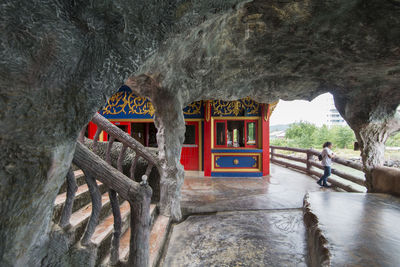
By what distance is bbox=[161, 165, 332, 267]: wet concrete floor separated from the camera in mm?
2523

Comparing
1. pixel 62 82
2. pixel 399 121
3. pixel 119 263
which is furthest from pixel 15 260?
pixel 399 121

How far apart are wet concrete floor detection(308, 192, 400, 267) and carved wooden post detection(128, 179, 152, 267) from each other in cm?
152

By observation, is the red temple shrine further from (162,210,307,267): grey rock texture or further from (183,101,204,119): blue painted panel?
(162,210,307,267): grey rock texture

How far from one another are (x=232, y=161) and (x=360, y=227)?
17.5 feet

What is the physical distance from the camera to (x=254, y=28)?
257 cm

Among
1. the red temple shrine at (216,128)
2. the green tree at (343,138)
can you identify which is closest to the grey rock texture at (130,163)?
the red temple shrine at (216,128)

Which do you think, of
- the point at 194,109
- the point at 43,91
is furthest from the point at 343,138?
the point at 43,91

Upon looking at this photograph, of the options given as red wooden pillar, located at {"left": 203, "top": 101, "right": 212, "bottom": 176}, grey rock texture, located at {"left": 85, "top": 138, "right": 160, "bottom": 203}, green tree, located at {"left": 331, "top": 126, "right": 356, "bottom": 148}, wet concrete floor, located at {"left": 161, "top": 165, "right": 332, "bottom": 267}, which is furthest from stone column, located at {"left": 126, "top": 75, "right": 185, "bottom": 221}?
green tree, located at {"left": 331, "top": 126, "right": 356, "bottom": 148}

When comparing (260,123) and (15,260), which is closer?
(15,260)

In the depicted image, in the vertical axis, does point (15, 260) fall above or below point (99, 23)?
below

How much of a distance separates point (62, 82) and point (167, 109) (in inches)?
96.0

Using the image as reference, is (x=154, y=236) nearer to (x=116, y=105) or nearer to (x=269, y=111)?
(x=116, y=105)

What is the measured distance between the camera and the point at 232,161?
24.6 feet

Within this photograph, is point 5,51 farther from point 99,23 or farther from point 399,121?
point 399,121
